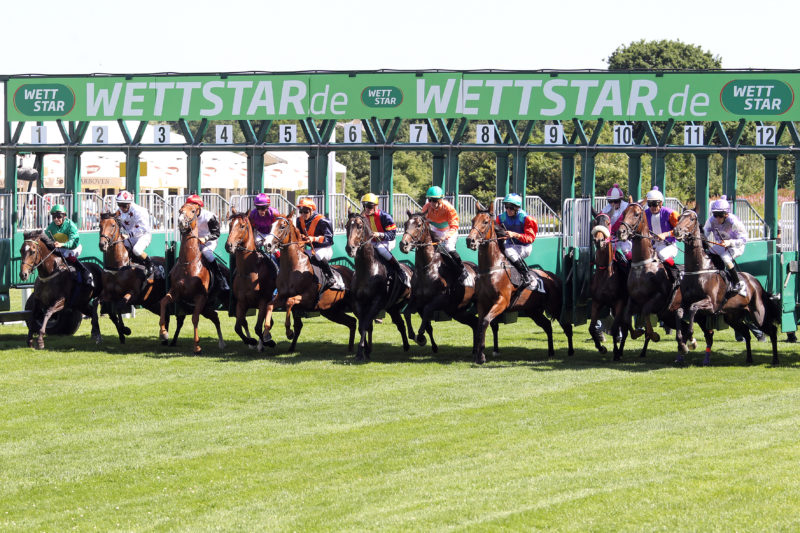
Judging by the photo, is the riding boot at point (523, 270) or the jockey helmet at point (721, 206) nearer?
the jockey helmet at point (721, 206)

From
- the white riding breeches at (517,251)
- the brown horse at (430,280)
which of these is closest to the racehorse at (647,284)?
the white riding breeches at (517,251)

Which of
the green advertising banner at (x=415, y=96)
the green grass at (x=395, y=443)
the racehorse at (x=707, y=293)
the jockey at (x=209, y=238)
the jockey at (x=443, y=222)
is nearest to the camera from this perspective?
the green grass at (x=395, y=443)

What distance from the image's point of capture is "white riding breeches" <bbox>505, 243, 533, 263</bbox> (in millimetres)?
15469

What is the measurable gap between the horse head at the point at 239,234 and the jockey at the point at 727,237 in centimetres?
546

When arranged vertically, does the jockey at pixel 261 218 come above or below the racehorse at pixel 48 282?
above

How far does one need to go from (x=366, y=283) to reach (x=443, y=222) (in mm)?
1204

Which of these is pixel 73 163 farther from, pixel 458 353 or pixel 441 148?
pixel 458 353

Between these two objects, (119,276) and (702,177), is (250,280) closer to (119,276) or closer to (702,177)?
(119,276)

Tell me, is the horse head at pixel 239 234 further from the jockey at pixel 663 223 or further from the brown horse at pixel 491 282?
the jockey at pixel 663 223

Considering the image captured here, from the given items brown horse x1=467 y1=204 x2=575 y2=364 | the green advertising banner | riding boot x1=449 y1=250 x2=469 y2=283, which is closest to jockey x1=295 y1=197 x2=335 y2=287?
riding boot x1=449 y1=250 x2=469 y2=283

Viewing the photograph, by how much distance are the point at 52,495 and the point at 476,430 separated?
141 inches

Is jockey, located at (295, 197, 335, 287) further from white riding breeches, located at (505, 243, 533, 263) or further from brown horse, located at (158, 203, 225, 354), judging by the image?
white riding breeches, located at (505, 243, 533, 263)

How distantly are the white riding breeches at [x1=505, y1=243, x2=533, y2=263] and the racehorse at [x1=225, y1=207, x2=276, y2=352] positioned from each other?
9.68 feet

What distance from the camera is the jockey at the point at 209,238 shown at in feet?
54.2
